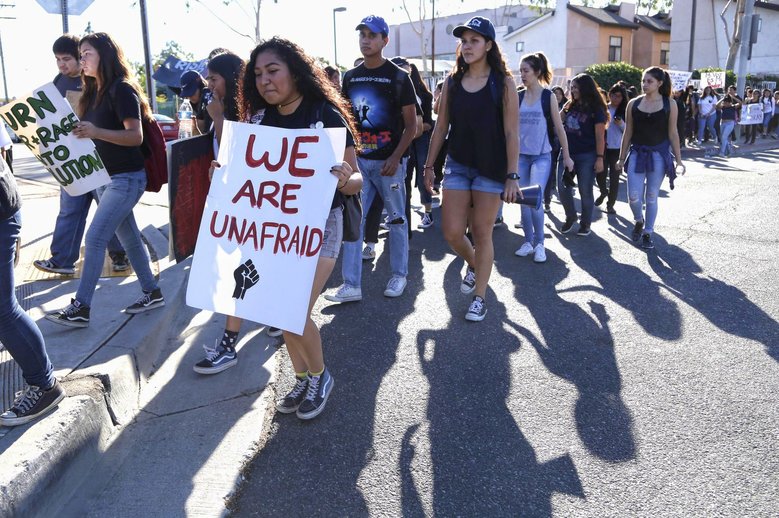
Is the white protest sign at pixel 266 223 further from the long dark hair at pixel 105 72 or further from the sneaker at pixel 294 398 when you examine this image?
the long dark hair at pixel 105 72

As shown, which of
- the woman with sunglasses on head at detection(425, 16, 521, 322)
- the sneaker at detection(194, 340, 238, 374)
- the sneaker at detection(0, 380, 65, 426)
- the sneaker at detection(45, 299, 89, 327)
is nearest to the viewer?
the sneaker at detection(0, 380, 65, 426)

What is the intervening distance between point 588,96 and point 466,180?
342cm

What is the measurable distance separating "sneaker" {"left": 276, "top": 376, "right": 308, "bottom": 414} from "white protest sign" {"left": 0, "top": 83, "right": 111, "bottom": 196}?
1960mm

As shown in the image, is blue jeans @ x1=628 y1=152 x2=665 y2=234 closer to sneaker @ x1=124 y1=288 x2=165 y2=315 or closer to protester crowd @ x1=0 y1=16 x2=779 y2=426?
protester crowd @ x1=0 y1=16 x2=779 y2=426

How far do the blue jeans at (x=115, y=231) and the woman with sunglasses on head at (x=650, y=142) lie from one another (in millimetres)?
A: 5065

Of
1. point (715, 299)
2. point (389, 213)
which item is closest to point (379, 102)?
point (389, 213)

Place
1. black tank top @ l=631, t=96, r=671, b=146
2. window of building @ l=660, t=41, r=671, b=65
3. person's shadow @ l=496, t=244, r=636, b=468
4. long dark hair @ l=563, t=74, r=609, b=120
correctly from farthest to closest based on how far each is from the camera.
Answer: window of building @ l=660, t=41, r=671, b=65
long dark hair @ l=563, t=74, r=609, b=120
black tank top @ l=631, t=96, r=671, b=146
person's shadow @ l=496, t=244, r=636, b=468

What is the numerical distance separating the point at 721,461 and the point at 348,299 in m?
3.01

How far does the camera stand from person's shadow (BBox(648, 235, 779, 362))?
4699 millimetres

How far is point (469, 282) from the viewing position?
218 inches

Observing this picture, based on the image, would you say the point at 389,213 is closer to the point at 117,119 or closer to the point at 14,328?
the point at 117,119

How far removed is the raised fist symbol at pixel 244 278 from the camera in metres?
3.21

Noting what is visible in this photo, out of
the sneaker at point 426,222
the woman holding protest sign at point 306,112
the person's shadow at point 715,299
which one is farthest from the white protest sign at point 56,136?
the sneaker at point 426,222

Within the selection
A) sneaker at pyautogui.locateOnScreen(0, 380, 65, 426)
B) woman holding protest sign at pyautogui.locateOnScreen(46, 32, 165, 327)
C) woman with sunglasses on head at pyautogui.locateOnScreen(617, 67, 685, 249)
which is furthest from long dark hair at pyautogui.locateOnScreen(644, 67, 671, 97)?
sneaker at pyautogui.locateOnScreen(0, 380, 65, 426)
